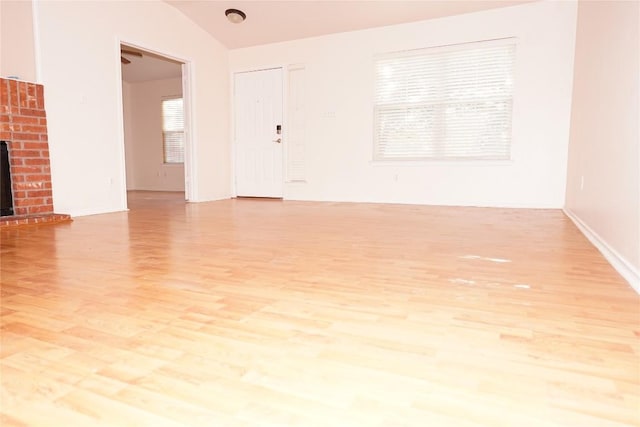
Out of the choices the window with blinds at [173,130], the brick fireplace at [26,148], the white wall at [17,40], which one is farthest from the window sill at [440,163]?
the window with blinds at [173,130]

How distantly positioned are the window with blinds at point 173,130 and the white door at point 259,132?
258 centimetres

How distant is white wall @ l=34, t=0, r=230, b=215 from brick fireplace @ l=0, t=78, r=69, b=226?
0.12m

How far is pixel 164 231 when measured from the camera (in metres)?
3.54

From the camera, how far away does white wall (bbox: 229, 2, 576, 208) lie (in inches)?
199

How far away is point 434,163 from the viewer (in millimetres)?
5695

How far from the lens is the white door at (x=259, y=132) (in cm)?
665

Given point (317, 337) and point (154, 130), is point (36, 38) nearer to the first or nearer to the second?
point (317, 337)

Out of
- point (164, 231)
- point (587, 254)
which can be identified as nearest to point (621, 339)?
point (587, 254)

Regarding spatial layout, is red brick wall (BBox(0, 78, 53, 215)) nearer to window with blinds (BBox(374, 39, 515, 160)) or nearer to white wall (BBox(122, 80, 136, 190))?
window with blinds (BBox(374, 39, 515, 160))

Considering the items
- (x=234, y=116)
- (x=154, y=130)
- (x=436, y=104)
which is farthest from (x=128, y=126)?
(x=436, y=104)

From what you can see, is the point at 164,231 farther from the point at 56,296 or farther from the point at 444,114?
the point at 444,114

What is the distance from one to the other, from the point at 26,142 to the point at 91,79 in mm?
1045

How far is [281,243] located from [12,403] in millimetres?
2060

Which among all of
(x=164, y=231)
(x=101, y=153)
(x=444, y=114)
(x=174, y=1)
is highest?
(x=174, y=1)
